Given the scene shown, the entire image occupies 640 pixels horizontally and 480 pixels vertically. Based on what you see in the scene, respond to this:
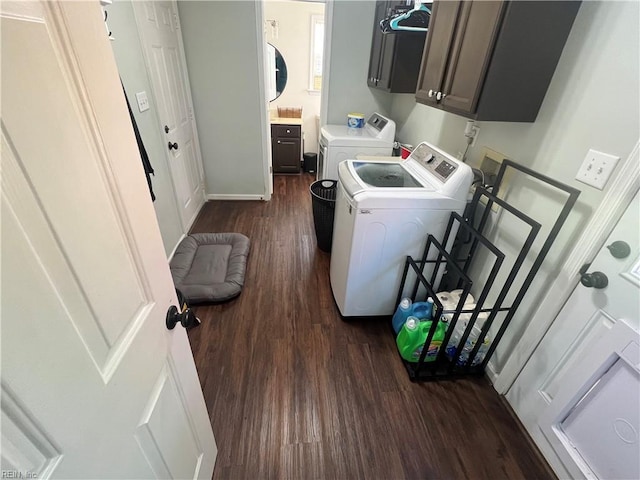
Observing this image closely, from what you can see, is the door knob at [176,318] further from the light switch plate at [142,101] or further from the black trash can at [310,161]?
the black trash can at [310,161]

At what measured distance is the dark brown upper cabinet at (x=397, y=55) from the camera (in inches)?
86.7

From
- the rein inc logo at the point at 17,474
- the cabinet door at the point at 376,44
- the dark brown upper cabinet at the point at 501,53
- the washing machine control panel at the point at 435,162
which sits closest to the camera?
the rein inc logo at the point at 17,474

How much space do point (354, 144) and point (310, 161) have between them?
1.81 meters

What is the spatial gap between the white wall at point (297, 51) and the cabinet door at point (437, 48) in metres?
2.82

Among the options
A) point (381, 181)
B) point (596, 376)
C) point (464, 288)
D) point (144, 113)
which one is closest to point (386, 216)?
point (381, 181)

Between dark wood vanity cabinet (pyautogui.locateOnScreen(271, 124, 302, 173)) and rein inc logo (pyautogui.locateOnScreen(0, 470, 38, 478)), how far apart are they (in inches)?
161

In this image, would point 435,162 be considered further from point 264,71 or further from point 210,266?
point 264,71

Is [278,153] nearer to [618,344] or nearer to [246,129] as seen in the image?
[246,129]

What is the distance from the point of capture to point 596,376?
108 cm

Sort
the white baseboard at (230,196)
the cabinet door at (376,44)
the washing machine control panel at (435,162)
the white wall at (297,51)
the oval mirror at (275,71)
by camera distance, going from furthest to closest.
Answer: the oval mirror at (275,71) < the white wall at (297,51) < the white baseboard at (230,196) < the cabinet door at (376,44) < the washing machine control panel at (435,162)

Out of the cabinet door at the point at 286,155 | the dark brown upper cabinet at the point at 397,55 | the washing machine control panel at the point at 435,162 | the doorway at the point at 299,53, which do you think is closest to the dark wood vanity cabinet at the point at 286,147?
the cabinet door at the point at 286,155

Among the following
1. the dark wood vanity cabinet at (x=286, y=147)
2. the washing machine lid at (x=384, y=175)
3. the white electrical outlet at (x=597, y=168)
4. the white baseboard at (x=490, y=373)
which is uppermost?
the white electrical outlet at (x=597, y=168)

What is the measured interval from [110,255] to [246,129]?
287cm

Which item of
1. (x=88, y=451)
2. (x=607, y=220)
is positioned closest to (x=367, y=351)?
(x=607, y=220)
